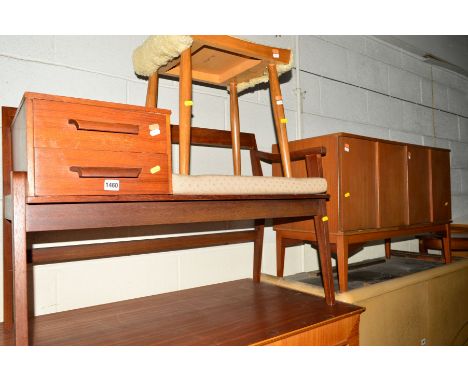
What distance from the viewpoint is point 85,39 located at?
1.54 metres

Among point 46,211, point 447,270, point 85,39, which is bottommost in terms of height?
point 447,270

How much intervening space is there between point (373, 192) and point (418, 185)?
0.45 m

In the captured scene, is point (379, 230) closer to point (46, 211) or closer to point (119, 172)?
point (119, 172)

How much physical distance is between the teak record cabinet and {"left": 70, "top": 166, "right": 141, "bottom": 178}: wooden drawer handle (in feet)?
3.40

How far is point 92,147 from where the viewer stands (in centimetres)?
92

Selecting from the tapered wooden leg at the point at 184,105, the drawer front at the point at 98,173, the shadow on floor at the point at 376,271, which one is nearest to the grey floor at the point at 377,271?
the shadow on floor at the point at 376,271

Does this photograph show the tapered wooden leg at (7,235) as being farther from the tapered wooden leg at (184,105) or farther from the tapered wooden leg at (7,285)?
the tapered wooden leg at (184,105)

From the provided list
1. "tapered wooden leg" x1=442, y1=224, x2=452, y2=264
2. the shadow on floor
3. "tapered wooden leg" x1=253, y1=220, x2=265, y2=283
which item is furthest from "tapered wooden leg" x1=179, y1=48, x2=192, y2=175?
"tapered wooden leg" x1=442, y1=224, x2=452, y2=264

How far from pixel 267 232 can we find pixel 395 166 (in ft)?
2.60

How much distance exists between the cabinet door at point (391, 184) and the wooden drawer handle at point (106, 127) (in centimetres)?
135

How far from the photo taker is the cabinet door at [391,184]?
1.86 metres

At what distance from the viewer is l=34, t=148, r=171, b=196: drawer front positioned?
87 centimetres
